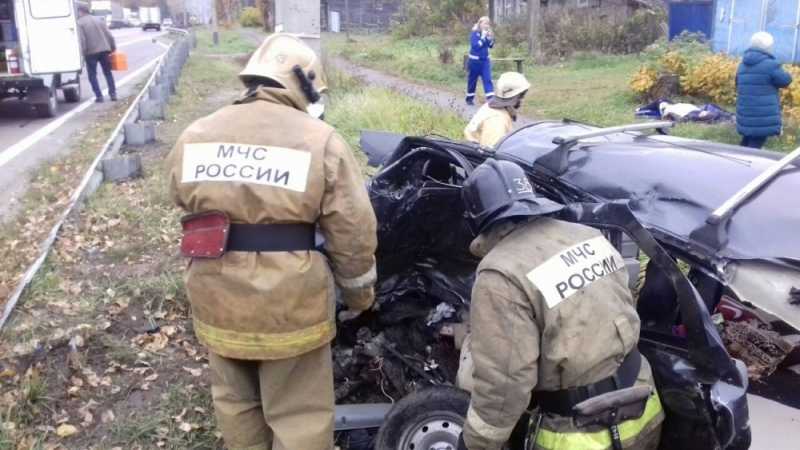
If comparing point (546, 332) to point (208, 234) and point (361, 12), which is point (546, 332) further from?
point (361, 12)

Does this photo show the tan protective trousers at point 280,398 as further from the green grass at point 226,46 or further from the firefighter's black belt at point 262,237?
the green grass at point 226,46

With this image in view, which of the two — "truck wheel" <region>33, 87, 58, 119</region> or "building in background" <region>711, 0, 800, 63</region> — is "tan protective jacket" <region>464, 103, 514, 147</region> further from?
"building in background" <region>711, 0, 800, 63</region>

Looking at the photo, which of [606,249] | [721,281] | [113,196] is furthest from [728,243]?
[113,196]

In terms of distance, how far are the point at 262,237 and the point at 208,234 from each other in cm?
20

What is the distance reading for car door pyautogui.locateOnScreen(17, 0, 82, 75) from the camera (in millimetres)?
13398

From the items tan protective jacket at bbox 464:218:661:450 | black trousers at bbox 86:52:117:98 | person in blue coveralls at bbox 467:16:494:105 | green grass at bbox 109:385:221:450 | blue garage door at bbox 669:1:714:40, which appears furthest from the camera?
blue garage door at bbox 669:1:714:40

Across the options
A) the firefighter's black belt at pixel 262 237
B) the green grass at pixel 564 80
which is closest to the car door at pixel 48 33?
the green grass at pixel 564 80

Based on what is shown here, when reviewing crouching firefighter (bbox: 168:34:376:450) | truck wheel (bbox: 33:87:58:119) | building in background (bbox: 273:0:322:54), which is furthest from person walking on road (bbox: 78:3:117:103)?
crouching firefighter (bbox: 168:34:376:450)

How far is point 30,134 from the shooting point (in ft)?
39.9

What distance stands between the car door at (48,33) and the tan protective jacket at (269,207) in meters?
12.2

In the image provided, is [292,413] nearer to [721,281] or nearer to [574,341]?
[574,341]

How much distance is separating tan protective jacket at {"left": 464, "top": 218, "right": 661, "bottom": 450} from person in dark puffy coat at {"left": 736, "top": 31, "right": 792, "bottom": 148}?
6934mm

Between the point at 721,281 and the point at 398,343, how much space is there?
5.55 ft

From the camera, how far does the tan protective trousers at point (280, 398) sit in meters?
3.05
